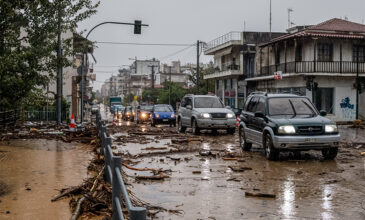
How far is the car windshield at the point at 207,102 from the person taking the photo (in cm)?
2312

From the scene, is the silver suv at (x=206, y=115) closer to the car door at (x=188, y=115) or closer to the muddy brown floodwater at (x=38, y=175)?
the car door at (x=188, y=115)

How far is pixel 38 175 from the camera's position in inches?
360

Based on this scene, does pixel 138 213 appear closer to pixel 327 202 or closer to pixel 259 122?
pixel 327 202

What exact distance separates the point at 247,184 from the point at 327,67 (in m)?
32.7

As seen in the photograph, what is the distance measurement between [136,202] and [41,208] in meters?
1.36

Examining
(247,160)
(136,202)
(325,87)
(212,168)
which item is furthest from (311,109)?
(325,87)

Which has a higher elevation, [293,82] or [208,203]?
[293,82]

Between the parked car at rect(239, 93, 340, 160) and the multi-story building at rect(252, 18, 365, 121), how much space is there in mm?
24844

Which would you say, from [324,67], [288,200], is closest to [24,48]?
[288,200]

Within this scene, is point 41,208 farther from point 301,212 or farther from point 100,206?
point 301,212

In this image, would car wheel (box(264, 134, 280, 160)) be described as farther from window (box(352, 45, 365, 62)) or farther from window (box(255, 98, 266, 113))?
window (box(352, 45, 365, 62))

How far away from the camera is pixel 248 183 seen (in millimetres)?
8945

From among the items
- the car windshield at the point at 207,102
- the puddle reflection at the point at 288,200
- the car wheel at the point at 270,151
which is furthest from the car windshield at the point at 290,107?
the car windshield at the point at 207,102

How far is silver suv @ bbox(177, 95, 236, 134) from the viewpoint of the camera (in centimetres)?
2158
